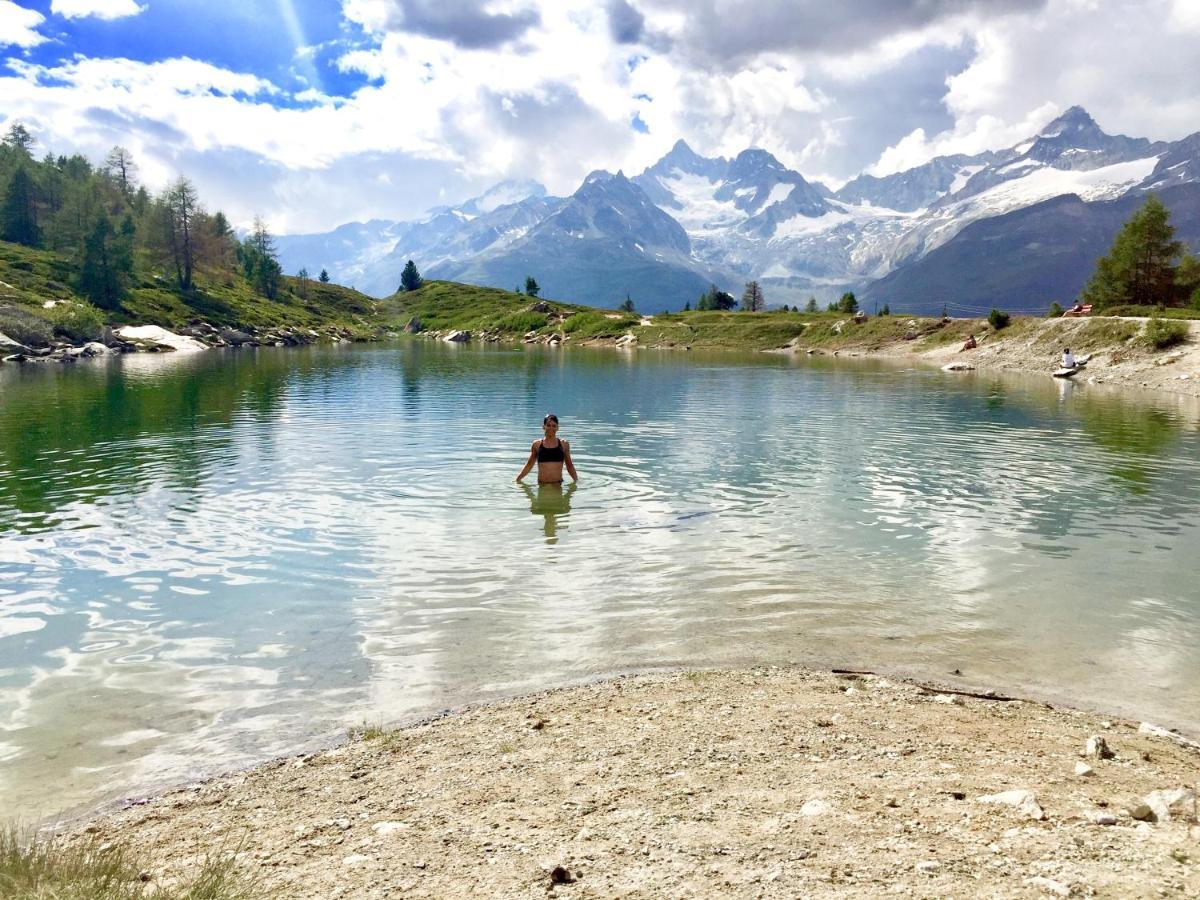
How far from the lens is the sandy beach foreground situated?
635 cm

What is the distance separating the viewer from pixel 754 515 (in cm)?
2391

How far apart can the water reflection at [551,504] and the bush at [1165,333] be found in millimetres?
79853

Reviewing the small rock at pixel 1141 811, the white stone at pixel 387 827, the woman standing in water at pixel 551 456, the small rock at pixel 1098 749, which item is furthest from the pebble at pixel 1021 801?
the woman standing in water at pixel 551 456

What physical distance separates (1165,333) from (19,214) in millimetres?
238687

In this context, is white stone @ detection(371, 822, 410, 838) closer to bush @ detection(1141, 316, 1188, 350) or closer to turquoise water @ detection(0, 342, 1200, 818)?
turquoise water @ detection(0, 342, 1200, 818)

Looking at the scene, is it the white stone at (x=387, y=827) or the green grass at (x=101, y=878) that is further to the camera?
the white stone at (x=387, y=827)

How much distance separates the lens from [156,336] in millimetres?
142875

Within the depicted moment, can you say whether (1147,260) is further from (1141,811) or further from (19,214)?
(19,214)

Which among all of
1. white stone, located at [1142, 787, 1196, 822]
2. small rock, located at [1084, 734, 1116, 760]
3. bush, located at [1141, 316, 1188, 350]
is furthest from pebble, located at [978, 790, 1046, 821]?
bush, located at [1141, 316, 1188, 350]

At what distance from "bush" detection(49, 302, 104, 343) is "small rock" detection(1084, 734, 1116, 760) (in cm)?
14538

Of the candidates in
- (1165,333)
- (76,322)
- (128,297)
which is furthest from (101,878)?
(128,297)

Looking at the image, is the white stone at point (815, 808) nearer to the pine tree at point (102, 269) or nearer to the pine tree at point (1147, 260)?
the pine tree at point (1147, 260)

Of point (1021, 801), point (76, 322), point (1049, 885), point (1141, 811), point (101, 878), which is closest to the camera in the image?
point (1049, 885)

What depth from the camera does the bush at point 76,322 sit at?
121062 mm
